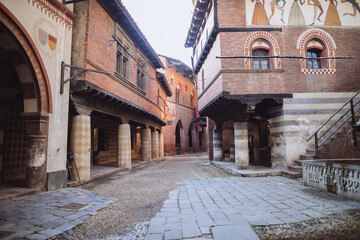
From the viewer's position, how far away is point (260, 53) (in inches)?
365

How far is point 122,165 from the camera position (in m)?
10.6

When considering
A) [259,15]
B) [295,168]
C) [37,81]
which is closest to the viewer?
[37,81]

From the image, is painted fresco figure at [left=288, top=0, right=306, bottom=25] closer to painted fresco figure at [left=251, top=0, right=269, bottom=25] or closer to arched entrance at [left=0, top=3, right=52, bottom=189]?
painted fresco figure at [left=251, top=0, right=269, bottom=25]

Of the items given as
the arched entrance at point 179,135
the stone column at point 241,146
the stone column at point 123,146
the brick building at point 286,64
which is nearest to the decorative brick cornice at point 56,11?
the stone column at point 123,146

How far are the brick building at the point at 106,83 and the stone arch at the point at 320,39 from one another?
800 cm

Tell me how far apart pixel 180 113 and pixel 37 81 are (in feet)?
72.8

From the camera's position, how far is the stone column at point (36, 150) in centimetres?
541

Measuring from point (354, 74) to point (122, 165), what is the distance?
1171 cm

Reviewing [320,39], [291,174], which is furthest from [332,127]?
[320,39]

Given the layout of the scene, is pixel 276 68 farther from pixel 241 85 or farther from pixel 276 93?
pixel 241 85

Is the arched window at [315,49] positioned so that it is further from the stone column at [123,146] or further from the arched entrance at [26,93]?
the arched entrance at [26,93]

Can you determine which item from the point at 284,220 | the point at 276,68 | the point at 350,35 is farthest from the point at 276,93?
the point at 284,220

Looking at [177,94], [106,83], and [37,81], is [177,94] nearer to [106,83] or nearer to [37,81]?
[106,83]

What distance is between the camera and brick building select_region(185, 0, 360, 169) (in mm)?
8672
